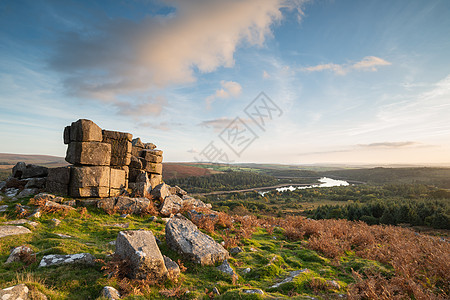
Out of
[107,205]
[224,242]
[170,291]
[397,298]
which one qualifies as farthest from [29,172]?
[397,298]

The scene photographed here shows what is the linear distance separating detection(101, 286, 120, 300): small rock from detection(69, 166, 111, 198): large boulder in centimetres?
1044

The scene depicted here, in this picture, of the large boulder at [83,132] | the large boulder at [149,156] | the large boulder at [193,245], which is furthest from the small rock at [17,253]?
the large boulder at [149,156]

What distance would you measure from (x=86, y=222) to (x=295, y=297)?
10714mm

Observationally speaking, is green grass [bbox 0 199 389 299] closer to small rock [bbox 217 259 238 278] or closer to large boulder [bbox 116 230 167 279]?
small rock [bbox 217 259 238 278]

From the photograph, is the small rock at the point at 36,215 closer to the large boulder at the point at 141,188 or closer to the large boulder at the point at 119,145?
the large boulder at the point at 141,188

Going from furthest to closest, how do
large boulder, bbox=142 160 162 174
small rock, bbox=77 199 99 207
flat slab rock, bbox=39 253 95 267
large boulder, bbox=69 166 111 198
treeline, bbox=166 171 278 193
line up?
treeline, bbox=166 171 278 193 < large boulder, bbox=142 160 162 174 < large boulder, bbox=69 166 111 198 < small rock, bbox=77 199 99 207 < flat slab rock, bbox=39 253 95 267

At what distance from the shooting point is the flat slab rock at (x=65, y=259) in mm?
6199

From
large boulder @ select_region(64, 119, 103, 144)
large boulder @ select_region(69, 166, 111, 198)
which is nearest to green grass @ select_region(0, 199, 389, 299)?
large boulder @ select_region(69, 166, 111, 198)

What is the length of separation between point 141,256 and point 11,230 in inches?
251

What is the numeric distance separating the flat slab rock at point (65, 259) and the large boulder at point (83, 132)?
31.3ft

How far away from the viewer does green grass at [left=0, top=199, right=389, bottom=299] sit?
5.47 m

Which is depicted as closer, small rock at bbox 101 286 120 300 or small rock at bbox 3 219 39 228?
small rock at bbox 101 286 120 300

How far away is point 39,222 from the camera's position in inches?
390

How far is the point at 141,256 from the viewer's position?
607cm
